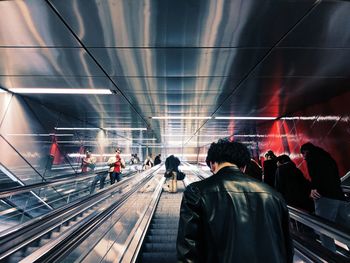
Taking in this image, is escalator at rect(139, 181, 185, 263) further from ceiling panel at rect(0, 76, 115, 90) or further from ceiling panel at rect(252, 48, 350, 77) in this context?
ceiling panel at rect(252, 48, 350, 77)

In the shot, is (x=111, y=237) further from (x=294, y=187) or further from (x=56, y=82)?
(x=56, y=82)

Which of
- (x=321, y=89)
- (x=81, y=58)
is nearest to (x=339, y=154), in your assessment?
(x=321, y=89)

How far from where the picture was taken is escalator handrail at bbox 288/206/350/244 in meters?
1.84

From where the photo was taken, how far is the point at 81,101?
629 centimetres

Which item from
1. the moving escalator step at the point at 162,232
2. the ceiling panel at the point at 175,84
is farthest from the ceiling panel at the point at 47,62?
the moving escalator step at the point at 162,232

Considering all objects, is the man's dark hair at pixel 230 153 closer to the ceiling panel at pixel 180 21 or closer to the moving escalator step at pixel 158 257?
the ceiling panel at pixel 180 21

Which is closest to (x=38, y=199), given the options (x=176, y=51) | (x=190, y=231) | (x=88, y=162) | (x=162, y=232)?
(x=88, y=162)

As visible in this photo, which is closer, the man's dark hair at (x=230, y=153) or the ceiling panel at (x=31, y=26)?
the man's dark hair at (x=230, y=153)

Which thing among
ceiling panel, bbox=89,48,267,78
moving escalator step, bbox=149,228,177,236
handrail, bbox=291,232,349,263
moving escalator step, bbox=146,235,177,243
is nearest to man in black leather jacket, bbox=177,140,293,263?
handrail, bbox=291,232,349,263

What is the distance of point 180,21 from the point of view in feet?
8.31

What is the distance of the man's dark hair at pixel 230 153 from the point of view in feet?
4.40

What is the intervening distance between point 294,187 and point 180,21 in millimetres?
2976

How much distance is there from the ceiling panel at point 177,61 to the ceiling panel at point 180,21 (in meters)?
0.18

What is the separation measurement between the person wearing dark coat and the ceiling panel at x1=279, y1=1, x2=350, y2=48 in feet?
5.97
